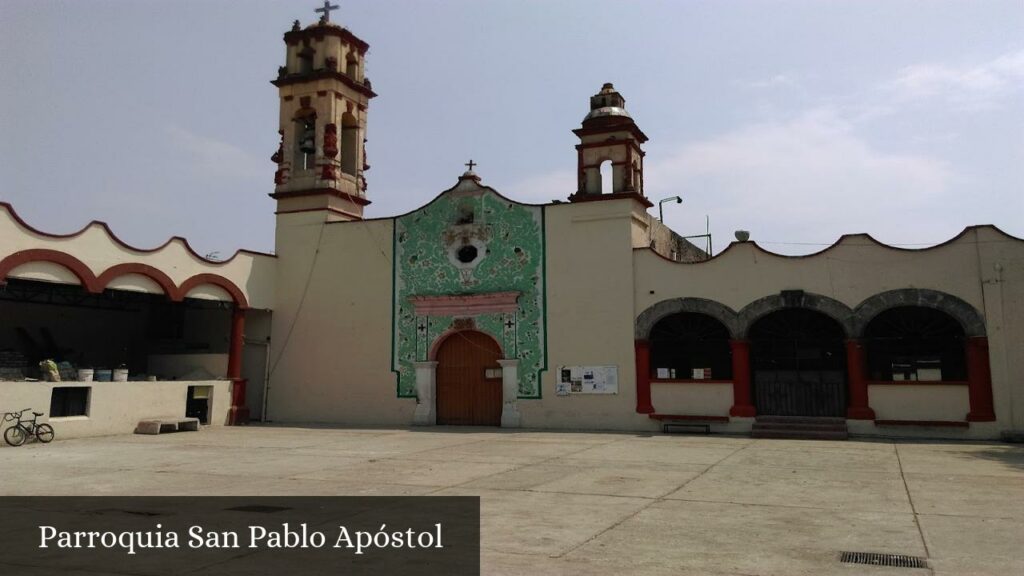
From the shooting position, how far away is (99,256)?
19.1 meters

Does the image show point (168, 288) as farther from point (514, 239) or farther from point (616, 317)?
point (616, 317)

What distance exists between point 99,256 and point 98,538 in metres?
14.0

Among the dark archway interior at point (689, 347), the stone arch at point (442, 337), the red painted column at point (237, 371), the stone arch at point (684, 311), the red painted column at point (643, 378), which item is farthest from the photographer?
the red painted column at point (237, 371)

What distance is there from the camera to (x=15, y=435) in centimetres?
1653

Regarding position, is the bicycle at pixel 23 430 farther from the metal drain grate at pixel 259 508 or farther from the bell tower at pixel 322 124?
the metal drain grate at pixel 259 508

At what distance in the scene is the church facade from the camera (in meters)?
18.0

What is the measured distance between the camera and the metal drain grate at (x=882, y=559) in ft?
20.7

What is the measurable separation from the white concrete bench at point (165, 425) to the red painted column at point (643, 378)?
11717 millimetres

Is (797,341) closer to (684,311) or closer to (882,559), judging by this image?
(684,311)

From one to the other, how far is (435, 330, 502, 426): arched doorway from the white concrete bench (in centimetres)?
661

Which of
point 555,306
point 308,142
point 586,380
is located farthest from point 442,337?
point 308,142

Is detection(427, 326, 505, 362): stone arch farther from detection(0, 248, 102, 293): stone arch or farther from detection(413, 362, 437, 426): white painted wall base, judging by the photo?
detection(0, 248, 102, 293): stone arch

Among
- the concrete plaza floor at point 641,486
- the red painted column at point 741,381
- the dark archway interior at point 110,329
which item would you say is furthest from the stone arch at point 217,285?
the red painted column at point 741,381

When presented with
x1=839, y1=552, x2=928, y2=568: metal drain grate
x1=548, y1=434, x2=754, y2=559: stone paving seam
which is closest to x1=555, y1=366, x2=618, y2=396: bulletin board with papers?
x1=548, y1=434, x2=754, y2=559: stone paving seam
